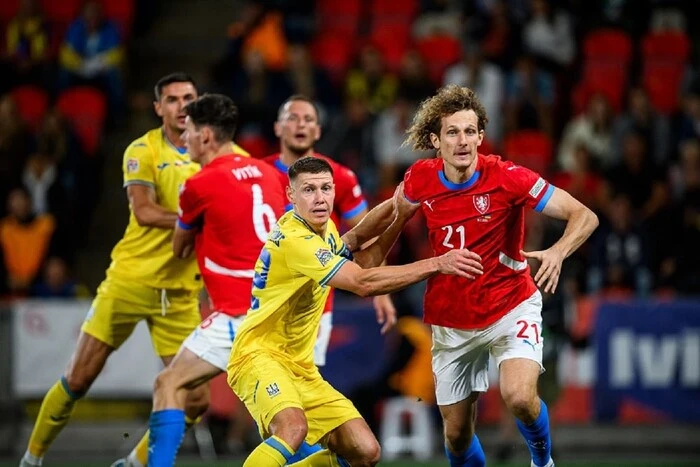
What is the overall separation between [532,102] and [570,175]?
1318 mm

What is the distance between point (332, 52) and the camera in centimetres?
1758

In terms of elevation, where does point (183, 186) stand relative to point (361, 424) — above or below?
above

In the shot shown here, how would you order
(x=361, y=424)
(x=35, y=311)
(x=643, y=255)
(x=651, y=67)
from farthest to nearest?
(x=651, y=67)
(x=643, y=255)
(x=35, y=311)
(x=361, y=424)

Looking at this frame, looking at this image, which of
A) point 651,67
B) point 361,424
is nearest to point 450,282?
point 361,424

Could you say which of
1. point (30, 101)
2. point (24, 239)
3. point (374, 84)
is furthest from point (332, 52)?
point (24, 239)

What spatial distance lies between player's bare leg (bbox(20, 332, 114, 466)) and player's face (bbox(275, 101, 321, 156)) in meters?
2.00

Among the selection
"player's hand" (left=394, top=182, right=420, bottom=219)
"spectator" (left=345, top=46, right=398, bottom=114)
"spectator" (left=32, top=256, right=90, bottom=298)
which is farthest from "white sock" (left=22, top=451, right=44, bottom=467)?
"spectator" (left=345, top=46, right=398, bottom=114)

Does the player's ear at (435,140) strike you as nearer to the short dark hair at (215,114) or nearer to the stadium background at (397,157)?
the short dark hair at (215,114)

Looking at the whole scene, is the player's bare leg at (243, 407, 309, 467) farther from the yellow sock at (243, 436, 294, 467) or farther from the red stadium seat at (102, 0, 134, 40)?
the red stadium seat at (102, 0, 134, 40)

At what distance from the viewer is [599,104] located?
15.6m

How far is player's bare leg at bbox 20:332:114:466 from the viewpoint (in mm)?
9180

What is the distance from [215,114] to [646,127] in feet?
27.2

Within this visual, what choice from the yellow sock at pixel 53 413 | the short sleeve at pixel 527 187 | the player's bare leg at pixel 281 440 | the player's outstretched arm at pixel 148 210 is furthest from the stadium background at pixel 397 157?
the player's bare leg at pixel 281 440

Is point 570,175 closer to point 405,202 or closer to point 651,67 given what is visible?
point 651,67
